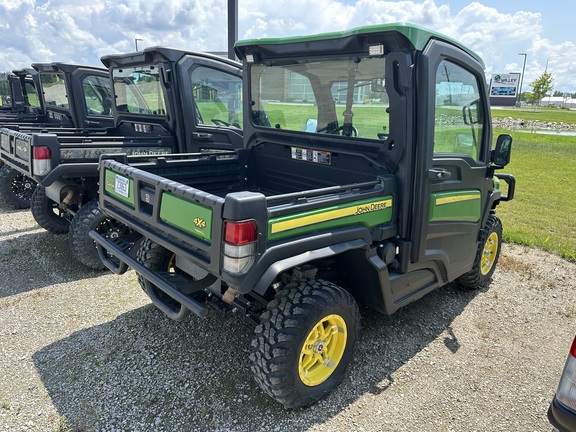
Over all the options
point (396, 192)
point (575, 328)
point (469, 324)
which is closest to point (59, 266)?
point (396, 192)

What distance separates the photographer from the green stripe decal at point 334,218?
7.89 feet

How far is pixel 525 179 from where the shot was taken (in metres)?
10.6

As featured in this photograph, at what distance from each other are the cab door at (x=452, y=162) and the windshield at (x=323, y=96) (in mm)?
354

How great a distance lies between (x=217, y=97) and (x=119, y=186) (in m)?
2.95

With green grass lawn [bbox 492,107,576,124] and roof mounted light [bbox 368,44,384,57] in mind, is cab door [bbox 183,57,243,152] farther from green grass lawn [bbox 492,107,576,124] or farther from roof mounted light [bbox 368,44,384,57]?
green grass lawn [bbox 492,107,576,124]

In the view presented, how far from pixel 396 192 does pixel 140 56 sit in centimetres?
400

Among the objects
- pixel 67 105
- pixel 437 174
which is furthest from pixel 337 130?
pixel 67 105

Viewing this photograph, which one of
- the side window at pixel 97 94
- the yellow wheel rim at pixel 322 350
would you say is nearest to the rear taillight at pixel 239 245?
the yellow wheel rim at pixel 322 350

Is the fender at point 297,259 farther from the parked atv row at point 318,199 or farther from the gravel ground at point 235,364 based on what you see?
the gravel ground at point 235,364

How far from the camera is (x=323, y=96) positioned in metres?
3.41

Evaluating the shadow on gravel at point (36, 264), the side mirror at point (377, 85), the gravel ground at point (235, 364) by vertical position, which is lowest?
the gravel ground at point (235, 364)

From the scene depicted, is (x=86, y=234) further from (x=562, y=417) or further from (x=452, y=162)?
(x=562, y=417)

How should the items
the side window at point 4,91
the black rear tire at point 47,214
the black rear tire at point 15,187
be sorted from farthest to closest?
1. the side window at point 4,91
2. the black rear tire at point 15,187
3. the black rear tire at point 47,214

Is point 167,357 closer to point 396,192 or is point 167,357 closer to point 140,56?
point 396,192
